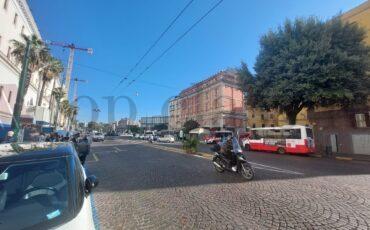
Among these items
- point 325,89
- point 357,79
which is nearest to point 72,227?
point 325,89

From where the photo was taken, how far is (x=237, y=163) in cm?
856

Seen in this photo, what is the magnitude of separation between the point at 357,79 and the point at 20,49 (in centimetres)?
3127

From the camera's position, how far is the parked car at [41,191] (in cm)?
213

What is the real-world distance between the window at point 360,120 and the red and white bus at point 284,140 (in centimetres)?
579

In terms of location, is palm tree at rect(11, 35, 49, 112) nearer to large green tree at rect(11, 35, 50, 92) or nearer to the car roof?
large green tree at rect(11, 35, 50, 92)

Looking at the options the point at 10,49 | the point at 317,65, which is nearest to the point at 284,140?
the point at 317,65

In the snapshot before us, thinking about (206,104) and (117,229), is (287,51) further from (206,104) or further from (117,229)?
(206,104)

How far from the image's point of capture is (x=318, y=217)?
4543 mm

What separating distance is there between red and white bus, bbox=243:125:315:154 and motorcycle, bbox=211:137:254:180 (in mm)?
12692

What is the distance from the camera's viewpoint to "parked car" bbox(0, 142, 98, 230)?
213cm

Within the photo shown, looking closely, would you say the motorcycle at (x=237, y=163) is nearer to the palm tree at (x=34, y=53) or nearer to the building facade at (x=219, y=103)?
the palm tree at (x=34, y=53)

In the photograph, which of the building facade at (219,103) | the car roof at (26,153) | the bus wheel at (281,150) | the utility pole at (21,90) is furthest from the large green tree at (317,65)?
the building facade at (219,103)

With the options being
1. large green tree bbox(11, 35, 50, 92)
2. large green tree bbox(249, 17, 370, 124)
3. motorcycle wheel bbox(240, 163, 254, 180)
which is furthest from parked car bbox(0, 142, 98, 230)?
large green tree bbox(11, 35, 50, 92)

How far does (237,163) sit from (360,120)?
1963cm
